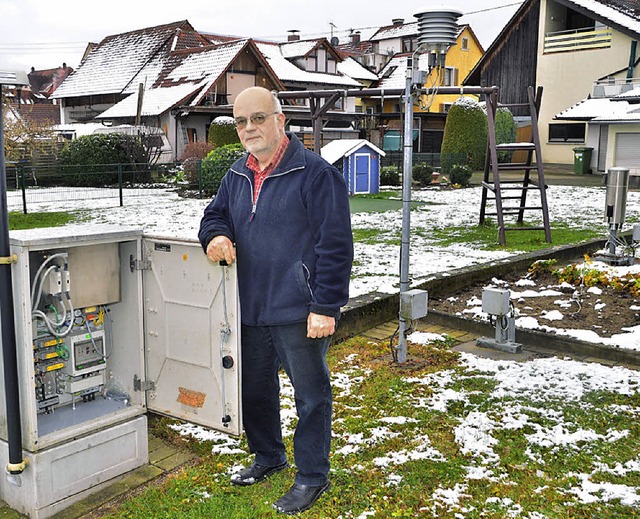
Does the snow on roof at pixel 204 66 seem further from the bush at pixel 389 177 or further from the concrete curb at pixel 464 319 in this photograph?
the concrete curb at pixel 464 319

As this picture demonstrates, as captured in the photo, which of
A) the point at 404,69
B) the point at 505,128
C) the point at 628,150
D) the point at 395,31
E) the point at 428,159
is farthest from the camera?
the point at 395,31

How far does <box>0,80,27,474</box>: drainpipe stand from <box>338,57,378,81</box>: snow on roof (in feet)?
151

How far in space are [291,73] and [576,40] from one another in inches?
630

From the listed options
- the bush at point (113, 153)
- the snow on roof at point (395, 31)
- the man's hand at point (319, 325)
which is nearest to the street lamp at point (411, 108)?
the man's hand at point (319, 325)

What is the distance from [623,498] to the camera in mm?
3535

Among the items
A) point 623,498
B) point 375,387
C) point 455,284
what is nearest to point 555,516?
point 623,498

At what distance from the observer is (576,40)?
35.8 metres

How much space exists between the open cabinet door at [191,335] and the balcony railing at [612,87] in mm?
32073

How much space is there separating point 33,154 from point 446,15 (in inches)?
936

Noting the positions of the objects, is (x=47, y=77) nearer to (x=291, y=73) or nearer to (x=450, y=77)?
(x=291, y=73)

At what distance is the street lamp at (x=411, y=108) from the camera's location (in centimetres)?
545

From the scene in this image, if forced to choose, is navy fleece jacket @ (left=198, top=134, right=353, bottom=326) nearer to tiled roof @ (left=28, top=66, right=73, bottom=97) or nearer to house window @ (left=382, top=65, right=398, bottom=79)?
house window @ (left=382, top=65, right=398, bottom=79)

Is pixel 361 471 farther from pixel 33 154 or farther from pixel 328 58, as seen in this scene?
pixel 328 58

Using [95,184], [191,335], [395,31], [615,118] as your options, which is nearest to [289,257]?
[191,335]
